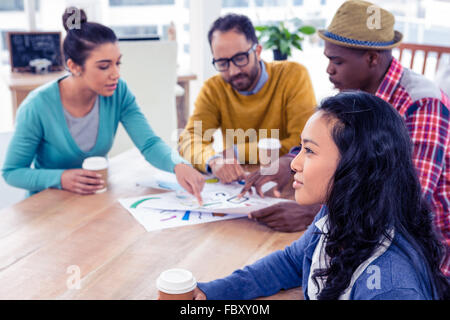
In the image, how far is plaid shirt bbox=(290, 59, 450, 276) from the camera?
1.21 meters

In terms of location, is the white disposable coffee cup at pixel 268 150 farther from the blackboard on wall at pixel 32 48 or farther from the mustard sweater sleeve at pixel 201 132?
the blackboard on wall at pixel 32 48

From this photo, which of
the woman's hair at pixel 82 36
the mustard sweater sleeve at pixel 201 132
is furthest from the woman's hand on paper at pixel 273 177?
the woman's hair at pixel 82 36

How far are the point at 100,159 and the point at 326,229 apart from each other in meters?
0.83

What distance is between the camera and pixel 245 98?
1.99m

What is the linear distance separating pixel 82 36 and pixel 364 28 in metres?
0.97

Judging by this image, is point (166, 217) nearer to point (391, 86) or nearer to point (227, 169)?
point (227, 169)

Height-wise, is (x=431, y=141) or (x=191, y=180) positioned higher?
(x=431, y=141)

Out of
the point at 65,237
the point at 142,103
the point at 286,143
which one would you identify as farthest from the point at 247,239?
the point at 142,103

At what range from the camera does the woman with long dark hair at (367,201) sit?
2.47ft

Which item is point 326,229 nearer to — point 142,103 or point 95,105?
point 95,105

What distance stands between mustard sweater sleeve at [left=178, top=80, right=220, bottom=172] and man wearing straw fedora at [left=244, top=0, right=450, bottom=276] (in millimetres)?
315

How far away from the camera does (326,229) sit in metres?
0.88

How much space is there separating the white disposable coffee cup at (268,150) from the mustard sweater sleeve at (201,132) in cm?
20
